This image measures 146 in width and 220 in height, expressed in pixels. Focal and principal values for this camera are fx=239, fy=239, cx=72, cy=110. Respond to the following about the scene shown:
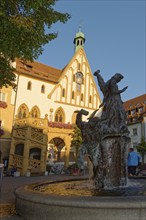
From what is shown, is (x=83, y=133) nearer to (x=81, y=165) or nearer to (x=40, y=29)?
(x=81, y=165)

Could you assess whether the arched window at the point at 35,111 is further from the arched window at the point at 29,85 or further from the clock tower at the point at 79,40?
the clock tower at the point at 79,40

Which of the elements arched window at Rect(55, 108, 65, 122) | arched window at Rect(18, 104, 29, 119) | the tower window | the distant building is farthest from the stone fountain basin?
the distant building

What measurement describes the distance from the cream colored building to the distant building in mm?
13226

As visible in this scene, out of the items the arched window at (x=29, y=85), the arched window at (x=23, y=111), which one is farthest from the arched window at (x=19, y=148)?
the arched window at (x=29, y=85)

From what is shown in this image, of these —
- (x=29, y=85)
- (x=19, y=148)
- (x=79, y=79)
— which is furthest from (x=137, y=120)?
(x=19, y=148)

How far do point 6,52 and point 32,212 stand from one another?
721 centimetres

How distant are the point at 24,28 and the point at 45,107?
20.4m

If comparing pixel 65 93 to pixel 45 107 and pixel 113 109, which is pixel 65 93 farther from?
pixel 113 109

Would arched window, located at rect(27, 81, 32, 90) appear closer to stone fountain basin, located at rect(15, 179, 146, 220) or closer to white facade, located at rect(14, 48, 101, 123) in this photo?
white facade, located at rect(14, 48, 101, 123)

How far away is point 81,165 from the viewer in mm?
7086

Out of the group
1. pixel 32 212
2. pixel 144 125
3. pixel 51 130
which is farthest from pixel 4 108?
pixel 144 125

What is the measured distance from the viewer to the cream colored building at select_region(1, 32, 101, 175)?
2366 cm

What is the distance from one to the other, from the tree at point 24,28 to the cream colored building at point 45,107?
12.8 metres

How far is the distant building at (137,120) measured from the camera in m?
43.1
